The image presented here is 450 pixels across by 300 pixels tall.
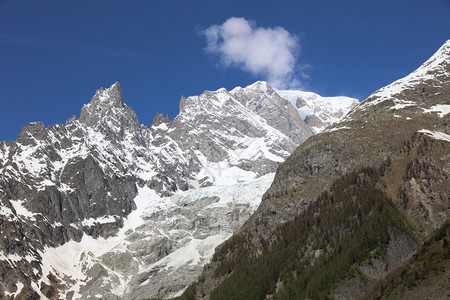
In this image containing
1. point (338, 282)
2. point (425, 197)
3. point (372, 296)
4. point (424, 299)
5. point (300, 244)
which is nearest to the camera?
point (424, 299)

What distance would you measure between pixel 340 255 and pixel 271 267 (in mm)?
30482

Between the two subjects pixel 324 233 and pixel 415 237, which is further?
pixel 324 233

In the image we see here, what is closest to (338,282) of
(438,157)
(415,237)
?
(415,237)

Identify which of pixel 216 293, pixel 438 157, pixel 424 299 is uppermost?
pixel 438 157

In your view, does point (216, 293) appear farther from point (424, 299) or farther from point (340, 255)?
point (424, 299)

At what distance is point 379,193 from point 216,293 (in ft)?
219

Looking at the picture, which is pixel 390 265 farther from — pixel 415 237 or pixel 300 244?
pixel 300 244

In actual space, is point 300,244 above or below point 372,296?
above

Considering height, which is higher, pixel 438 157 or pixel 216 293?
pixel 438 157

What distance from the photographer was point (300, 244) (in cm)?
19200

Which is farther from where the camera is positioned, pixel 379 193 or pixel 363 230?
pixel 379 193

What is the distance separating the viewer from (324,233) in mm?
185875

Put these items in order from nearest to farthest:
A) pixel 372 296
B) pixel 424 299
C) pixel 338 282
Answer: pixel 424 299 → pixel 372 296 → pixel 338 282

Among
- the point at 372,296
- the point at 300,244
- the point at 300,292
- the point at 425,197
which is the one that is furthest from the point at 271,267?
the point at 372,296
